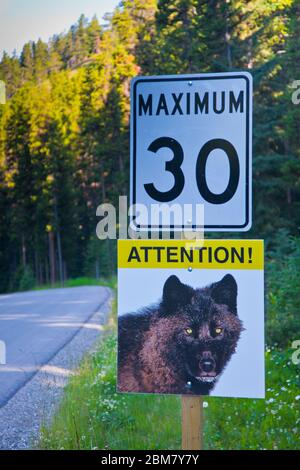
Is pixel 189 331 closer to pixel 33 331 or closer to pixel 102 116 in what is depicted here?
pixel 33 331

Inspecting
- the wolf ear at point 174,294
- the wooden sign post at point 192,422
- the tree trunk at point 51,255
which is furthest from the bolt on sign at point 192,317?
the tree trunk at point 51,255

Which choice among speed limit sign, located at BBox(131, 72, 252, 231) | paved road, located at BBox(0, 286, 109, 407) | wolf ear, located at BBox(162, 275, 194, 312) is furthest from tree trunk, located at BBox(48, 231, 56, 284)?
wolf ear, located at BBox(162, 275, 194, 312)

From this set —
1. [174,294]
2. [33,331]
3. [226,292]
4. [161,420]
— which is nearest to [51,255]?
[33,331]

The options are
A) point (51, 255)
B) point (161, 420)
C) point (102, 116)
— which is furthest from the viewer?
point (51, 255)

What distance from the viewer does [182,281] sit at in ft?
12.2

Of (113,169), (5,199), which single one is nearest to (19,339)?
(113,169)

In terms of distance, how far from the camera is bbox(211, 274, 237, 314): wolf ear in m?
3.66

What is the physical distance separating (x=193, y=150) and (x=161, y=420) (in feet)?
11.4

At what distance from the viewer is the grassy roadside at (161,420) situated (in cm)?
599

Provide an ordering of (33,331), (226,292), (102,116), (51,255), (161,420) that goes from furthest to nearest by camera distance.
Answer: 1. (51,255)
2. (102,116)
3. (33,331)
4. (161,420)
5. (226,292)

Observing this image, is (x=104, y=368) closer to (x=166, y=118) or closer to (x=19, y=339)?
(x=19, y=339)

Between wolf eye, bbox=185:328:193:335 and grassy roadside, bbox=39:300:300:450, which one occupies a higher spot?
wolf eye, bbox=185:328:193:335

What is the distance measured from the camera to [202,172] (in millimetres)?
3834

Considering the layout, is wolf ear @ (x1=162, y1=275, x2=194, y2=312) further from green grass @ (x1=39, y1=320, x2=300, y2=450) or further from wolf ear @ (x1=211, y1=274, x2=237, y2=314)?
green grass @ (x1=39, y1=320, x2=300, y2=450)
